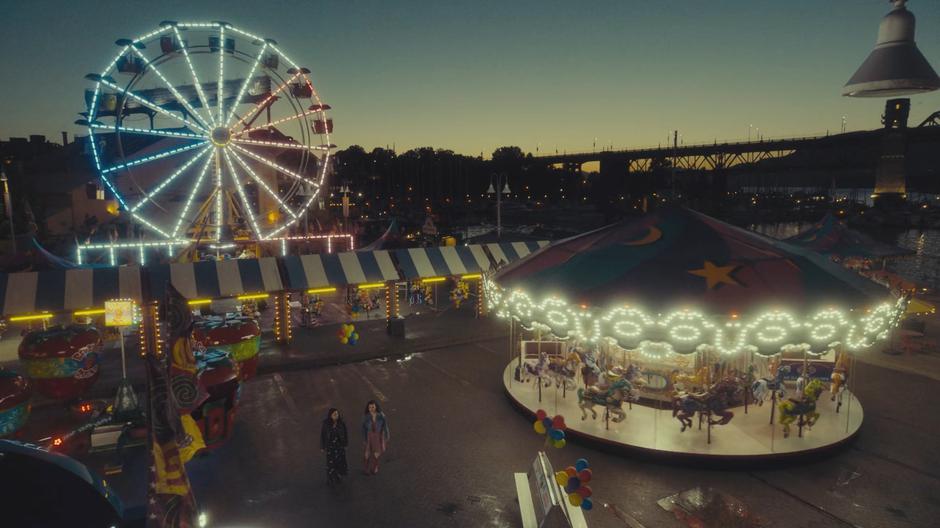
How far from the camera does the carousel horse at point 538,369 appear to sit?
1265cm

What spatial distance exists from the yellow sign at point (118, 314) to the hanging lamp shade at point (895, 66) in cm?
1451

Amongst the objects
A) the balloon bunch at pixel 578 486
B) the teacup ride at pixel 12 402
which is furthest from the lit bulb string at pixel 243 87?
the balloon bunch at pixel 578 486

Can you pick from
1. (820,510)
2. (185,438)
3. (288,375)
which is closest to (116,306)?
(288,375)

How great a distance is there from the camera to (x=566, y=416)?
37.7 ft

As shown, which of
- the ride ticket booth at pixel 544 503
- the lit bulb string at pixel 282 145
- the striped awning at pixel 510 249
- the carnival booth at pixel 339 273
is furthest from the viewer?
the lit bulb string at pixel 282 145

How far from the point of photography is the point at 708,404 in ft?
33.6

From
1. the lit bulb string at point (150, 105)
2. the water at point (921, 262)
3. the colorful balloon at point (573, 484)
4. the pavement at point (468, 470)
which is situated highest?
the lit bulb string at point (150, 105)

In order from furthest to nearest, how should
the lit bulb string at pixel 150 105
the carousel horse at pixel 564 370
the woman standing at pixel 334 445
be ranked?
the lit bulb string at pixel 150 105 → the carousel horse at pixel 564 370 → the woman standing at pixel 334 445

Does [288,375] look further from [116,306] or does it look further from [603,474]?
[603,474]

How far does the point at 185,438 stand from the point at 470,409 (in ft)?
26.2

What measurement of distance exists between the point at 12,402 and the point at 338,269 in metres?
9.56

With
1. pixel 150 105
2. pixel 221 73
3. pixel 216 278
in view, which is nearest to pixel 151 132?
pixel 150 105

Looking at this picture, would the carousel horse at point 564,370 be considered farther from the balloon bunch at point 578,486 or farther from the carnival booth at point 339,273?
the carnival booth at point 339,273

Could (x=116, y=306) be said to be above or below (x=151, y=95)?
below
